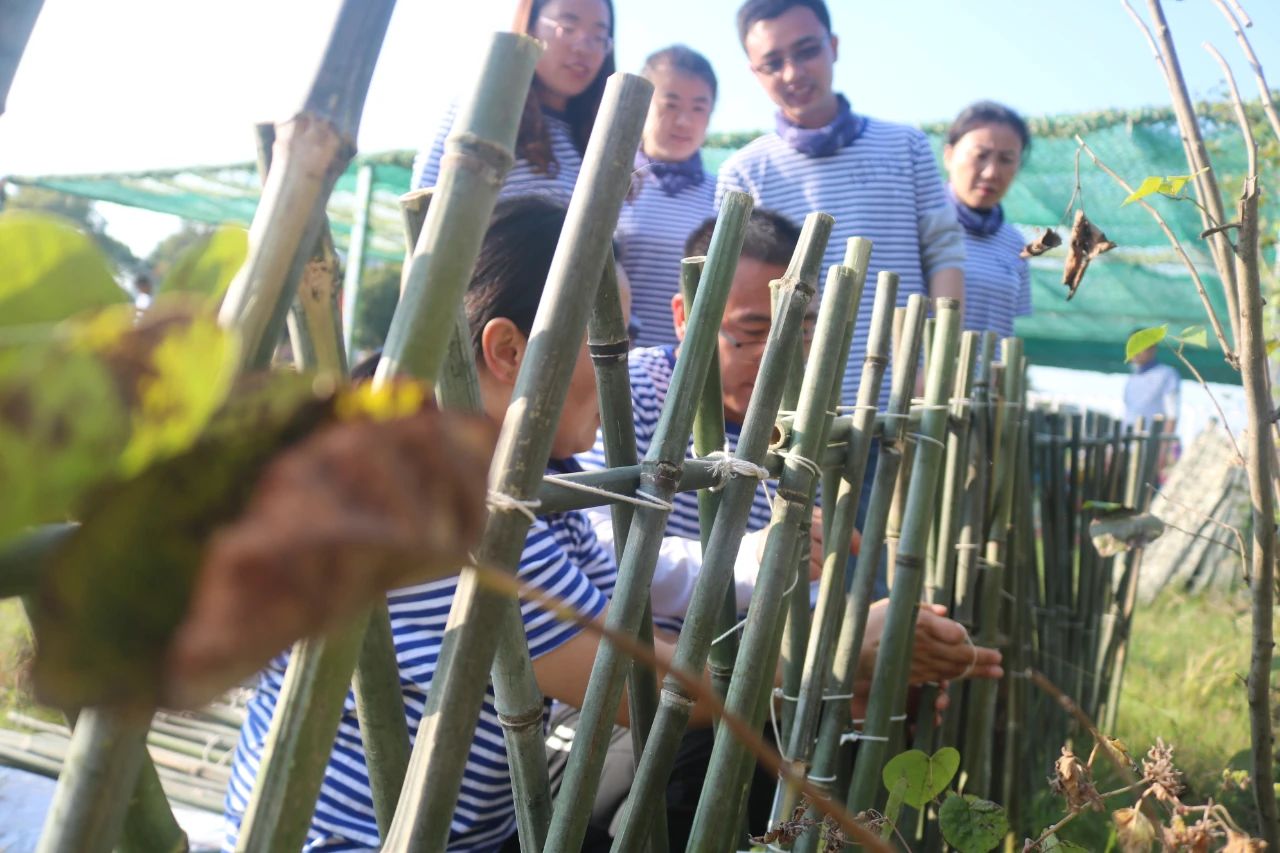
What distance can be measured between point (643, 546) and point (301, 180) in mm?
480

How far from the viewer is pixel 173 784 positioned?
Answer: 7.07ft

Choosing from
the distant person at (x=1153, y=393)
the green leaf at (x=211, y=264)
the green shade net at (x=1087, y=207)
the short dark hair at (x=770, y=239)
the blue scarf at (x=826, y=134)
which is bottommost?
the green leaf at (x=211, y=264)

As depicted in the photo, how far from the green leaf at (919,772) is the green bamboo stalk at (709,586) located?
231 mm

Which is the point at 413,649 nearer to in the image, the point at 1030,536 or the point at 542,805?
the point at 542,805

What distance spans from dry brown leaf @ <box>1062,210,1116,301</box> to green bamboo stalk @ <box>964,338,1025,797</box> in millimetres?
710

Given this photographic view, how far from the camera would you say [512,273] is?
4.09 feet

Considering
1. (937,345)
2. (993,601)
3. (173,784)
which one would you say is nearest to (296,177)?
(937,345)

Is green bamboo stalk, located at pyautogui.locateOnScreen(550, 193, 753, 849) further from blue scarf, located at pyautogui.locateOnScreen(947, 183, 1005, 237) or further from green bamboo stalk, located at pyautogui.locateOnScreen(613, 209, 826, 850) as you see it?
blue scarf, located at pyautogui.locateOnScreen(947, 183, 1005, 237)

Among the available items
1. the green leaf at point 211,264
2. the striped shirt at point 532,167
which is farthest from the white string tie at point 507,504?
the striped shirt at point 532,167

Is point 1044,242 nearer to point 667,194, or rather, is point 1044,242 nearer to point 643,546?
point 643,546

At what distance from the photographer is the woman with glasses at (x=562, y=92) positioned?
1.98m

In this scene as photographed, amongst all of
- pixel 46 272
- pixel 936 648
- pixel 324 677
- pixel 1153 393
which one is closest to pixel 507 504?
pixel 324 677

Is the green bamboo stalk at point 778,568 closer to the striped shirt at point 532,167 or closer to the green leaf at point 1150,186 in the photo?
the green leaf at point 1150,186

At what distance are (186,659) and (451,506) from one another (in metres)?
0.05
